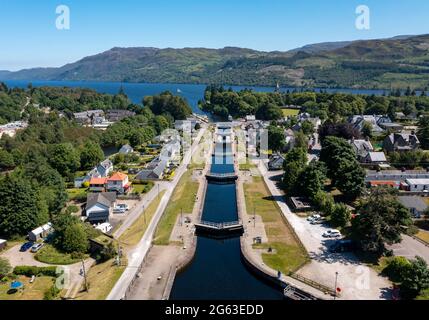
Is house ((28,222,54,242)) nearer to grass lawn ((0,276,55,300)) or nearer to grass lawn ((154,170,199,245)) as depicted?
grass lawn ((0,276,55,300))

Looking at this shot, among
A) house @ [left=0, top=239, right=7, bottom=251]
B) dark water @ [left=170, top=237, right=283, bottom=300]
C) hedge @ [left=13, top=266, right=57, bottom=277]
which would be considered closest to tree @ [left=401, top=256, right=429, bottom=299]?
dark water @ [left=170, top=237, right=283, bottom=300]

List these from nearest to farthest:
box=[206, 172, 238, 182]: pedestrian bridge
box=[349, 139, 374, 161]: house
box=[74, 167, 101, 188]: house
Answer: box=[74, 167, 101, 188]: house → box=[206, 172, 238, 182]: pedestrian bridge → box=[349, 139, 374, 161]: house

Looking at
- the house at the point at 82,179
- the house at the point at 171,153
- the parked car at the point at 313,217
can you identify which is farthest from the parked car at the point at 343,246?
the house at the point at 171,153

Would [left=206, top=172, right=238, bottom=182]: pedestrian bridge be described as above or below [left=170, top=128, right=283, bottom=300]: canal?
above

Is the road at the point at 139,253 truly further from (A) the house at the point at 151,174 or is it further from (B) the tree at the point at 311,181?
(B) the tree at the point at 311,181

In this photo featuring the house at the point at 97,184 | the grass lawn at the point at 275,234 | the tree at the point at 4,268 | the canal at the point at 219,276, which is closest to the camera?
the canal at the point at 219,276

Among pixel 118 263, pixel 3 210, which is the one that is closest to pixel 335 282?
pixel 118 263
